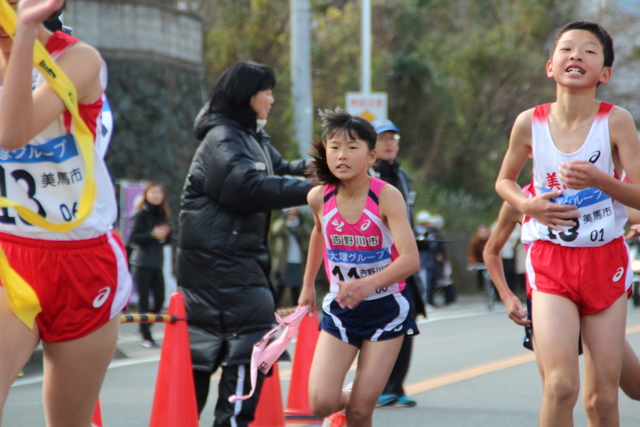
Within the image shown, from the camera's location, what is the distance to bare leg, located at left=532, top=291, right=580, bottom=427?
3867mm

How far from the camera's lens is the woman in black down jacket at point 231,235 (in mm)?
5016

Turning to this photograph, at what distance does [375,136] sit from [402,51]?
24.9m

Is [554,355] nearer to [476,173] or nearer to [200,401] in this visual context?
[200,401]

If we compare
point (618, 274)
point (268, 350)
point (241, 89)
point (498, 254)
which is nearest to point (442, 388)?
point (268, 350)

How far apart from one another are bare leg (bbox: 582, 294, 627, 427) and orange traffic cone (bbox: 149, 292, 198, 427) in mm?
2241

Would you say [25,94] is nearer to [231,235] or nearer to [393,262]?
[393,262]

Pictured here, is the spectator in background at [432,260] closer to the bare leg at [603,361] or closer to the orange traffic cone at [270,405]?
the orange traffic cone at [270,405]

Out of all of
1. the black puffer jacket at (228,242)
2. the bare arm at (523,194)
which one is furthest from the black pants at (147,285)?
the bare arm at (523,194)

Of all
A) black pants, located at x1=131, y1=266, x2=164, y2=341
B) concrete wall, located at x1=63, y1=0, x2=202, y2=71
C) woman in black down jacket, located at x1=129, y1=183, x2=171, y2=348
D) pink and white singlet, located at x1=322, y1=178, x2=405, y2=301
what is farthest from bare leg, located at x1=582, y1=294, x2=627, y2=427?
concrete wall, located at x1=63, y1=0, x2=202, y2=71

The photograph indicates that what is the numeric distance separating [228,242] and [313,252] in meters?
0.47

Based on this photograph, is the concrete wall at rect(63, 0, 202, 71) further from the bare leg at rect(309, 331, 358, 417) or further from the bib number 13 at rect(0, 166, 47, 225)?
the bib number 13 at rect(0, 166, 47, 225)

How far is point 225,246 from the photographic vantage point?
507 cm

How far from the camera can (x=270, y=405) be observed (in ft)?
18.6

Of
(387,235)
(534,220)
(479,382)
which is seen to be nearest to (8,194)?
(387,235)
